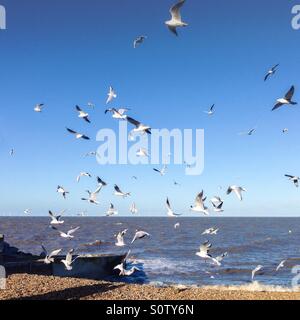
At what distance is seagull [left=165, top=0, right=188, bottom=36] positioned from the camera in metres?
13.8

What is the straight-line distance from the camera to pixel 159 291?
60.1 ft

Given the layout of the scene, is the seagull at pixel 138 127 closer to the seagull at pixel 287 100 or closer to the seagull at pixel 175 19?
the seagull at pixel 175 19

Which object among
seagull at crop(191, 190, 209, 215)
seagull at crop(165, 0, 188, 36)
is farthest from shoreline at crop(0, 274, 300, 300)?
seagull at crop(165, 0, 188, 36)

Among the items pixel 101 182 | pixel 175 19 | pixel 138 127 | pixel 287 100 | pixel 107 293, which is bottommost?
pixel 107 293

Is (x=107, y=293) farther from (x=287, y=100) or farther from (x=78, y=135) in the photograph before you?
(x=287, y=100)

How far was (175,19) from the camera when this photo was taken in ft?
46.3

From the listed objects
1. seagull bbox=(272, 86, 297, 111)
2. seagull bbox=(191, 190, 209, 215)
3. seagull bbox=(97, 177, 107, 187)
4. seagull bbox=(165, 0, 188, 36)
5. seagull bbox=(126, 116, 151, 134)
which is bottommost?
seagull bbox=(191, 190, 209, 215)

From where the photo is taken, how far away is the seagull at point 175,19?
13.8 m

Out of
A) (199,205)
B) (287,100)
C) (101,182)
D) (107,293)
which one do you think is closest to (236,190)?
(199,205)

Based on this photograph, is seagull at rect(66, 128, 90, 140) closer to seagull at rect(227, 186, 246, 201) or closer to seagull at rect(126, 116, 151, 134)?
seagull at rect(126, 116, 151, 134)

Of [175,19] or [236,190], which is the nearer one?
[175,19]

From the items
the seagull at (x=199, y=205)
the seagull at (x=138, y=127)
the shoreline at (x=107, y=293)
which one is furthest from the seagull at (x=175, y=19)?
the shoreline at (x=107, y=293)
